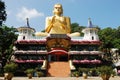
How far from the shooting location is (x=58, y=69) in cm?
4403

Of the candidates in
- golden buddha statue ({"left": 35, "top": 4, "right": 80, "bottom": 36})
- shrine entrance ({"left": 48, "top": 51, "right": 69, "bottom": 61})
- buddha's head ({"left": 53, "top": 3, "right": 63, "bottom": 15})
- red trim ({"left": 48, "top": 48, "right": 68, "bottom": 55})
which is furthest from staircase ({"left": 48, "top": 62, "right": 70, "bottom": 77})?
buddha's head ({"left": 53, "top": 3, "right": 63, "bottom": 15})

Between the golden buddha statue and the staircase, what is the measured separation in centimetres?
843

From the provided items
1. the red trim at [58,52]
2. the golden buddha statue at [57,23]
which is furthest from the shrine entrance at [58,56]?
the golden buddha statue at [57,23]

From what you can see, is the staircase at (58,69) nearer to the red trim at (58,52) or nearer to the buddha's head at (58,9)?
the red trim at (58,52)

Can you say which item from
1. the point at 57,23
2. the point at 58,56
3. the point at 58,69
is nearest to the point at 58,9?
the point at 57,23

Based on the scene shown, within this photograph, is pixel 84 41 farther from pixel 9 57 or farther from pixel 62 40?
pixel 9 57

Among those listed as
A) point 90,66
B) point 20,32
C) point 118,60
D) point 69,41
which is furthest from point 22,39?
point 118,60

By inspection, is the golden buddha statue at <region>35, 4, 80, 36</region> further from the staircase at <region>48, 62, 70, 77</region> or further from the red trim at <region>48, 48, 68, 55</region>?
the staircase at <region>48, 62, 70, 77</region>

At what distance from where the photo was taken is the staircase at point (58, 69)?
4259 centimetres

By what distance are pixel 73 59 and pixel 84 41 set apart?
149 inches

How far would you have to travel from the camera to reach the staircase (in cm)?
4259

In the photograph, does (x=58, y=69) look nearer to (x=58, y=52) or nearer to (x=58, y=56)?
(x=58, y=52)

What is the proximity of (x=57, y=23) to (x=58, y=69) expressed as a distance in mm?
12857

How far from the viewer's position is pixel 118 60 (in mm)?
56250
